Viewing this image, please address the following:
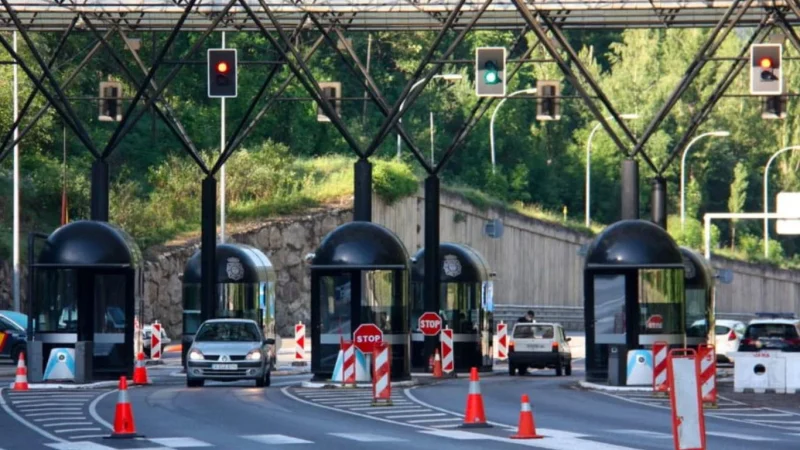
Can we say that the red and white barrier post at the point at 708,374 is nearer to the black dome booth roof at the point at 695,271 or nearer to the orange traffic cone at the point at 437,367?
the orange traffic cone at the point at 437,367

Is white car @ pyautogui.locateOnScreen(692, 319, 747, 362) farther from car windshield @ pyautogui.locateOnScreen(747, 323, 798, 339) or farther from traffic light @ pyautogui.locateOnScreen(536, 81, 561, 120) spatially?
traffic light @ pyautogui.locateOnScreen(536, 81, 561, 120)

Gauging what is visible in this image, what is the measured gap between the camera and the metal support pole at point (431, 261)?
140ft

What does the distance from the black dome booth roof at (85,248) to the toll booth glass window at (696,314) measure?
1396 cm

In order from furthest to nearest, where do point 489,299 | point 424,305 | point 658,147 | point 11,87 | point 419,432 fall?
1. point 658,147
2. point 11,87
3. point 489,299
4. point 424,305
5. point 419,432

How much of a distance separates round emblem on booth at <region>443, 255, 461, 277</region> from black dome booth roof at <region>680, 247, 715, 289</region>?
17.8ft

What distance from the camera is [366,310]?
37.8 meters

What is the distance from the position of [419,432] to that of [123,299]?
15196 millimetres

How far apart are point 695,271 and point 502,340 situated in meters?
11.1

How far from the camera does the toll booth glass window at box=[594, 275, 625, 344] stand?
37.5 m

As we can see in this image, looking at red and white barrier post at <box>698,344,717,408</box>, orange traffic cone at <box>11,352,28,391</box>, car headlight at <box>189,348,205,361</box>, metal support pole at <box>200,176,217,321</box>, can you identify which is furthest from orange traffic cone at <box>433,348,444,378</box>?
red and white barrier post at <box>698,344,717,408</box>

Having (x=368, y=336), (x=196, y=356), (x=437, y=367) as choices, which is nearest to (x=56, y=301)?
(x=196, y=356)

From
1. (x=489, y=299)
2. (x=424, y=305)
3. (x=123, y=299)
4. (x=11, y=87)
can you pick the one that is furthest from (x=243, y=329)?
(x=11, y=87)

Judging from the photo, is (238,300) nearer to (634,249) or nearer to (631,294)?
(631,294)

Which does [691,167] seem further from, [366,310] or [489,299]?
[366,310]
